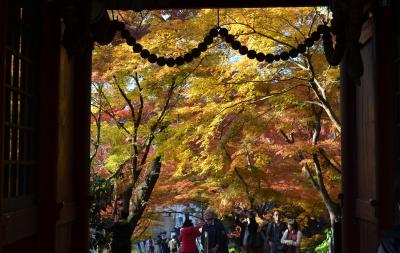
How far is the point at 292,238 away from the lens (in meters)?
9.58

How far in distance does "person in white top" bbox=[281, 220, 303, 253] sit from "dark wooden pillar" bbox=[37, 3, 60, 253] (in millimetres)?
5842

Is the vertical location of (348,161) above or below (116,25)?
below

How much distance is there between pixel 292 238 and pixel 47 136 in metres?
6.13

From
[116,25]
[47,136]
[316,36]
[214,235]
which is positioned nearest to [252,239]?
[214,235]

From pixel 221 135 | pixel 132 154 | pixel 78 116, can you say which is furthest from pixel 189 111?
pixel 78 116

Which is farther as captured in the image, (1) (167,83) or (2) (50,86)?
(1) (167,83)

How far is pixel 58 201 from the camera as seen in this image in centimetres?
468

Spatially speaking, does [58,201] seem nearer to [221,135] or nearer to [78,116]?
[78,116]

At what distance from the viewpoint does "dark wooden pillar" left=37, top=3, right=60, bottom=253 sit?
4.38 meters

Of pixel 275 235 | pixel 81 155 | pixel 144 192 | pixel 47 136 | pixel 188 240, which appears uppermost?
pixel 47 136

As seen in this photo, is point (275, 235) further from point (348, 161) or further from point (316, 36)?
point (316, 36)

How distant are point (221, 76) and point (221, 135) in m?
1.37

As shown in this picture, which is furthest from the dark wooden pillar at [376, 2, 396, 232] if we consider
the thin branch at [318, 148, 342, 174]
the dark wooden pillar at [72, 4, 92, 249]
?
the thin branch at [318, 148, 342, 174]

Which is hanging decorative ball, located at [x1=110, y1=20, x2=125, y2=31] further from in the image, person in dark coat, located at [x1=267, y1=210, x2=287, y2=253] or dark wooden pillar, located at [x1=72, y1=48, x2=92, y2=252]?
person in dark coat, located at [x1=267, y1=210, x2=287, y2=253]
